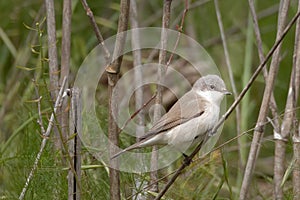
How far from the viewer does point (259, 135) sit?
253 cm

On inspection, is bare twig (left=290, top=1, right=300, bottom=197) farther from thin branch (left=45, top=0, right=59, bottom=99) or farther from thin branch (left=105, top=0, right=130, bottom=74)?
thin branch (left=45, top=0, right=59, bottom=99)

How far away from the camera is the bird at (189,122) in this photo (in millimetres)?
2389

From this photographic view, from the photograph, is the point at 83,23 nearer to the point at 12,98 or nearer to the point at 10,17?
the point at 10,17

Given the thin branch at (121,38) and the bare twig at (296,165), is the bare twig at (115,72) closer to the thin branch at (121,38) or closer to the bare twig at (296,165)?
the thin branch at (121,38)

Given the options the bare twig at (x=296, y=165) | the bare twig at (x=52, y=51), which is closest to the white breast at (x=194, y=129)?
the bare twig at (x=296, y=165)

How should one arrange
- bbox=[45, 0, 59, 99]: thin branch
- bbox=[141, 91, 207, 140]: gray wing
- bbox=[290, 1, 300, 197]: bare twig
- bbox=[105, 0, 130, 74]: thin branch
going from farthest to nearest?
bbox=[45, 0, 59, 99]: thin branch
bbox=[290, 1, 300, 197]: bare twig
bbox=[141, 91, 207, 140]: gray wing
bbox=[105, 0, 130, 74]: thin branch

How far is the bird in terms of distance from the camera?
7.84ft

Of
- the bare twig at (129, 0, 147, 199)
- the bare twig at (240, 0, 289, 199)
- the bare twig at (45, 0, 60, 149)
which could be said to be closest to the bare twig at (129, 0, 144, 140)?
the bare twig at (129, 0, 147, 199)

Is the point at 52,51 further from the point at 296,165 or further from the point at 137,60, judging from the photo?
the point at 296,165

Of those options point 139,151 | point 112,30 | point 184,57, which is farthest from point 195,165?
point 112,30

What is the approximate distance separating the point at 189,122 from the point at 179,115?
6cm

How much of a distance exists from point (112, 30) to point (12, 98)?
112 cm

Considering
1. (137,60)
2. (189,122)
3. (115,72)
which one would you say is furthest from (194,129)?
(137,60)

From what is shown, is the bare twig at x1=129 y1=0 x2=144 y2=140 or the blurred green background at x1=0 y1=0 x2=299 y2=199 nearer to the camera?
the blurred green background at x1=0 y1=0 x2=299 y2=199
